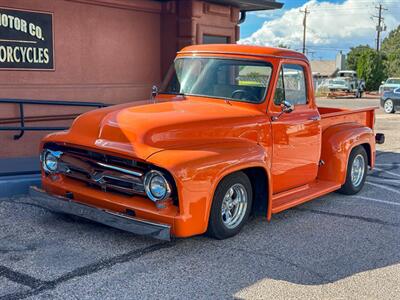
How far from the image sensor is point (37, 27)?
8.80 metres

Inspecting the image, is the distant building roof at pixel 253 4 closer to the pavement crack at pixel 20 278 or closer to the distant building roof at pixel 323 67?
the pavement crack at pixel 20 278

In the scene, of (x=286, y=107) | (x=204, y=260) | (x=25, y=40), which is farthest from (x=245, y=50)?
(x=25, y=40)

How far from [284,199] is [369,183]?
308cm

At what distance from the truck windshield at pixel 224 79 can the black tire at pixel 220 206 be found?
3.60ft

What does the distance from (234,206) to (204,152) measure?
2.65ft

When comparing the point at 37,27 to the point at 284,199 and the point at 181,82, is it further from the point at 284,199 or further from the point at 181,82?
the point at 284,199

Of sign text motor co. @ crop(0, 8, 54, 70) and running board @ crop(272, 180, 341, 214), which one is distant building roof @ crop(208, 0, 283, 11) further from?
running board @ crop(272, 180, 341, 214)

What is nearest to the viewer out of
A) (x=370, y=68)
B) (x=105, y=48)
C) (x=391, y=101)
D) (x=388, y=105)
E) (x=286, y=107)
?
(x=286, y=107)

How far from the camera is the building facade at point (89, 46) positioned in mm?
8609

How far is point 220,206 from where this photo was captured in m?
5.21

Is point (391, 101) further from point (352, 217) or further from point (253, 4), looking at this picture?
point (352, 217)

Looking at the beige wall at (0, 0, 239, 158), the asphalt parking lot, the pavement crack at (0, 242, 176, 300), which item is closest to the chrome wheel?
the beige wall at (0, 0, 239, 158)

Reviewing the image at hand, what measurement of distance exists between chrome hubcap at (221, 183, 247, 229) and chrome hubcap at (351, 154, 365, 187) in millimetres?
2903

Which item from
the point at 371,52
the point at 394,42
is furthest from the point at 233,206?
the point at 394,42
